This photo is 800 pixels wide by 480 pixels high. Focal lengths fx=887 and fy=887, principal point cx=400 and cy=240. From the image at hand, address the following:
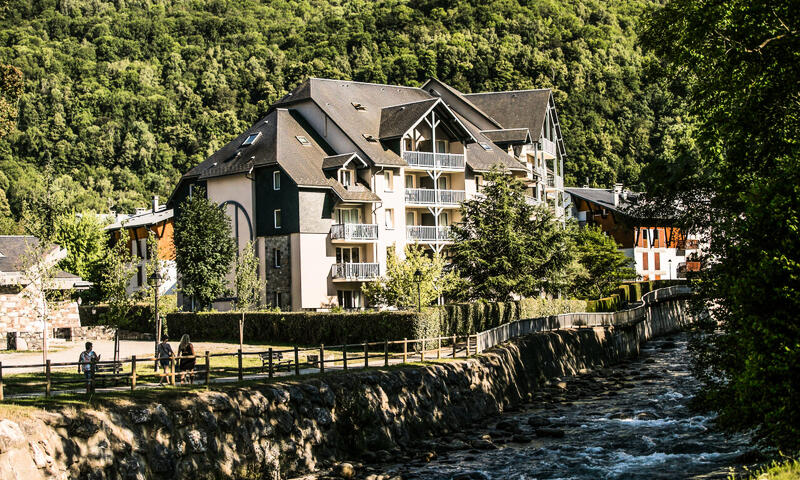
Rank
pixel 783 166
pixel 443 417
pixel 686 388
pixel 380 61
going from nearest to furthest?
1. pixel 783 166
2. pixel 443 417
3. pixel 686 388
4. pixel 380 61

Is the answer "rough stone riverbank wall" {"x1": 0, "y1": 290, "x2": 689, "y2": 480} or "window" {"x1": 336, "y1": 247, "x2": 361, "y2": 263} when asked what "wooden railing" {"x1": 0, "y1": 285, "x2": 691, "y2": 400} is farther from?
"window" {"x1": 336, "y1": 247, "x2": 361, "y2": 263}

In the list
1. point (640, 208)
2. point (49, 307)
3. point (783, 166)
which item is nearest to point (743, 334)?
point (783, 166)

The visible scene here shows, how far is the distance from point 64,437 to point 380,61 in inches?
3914

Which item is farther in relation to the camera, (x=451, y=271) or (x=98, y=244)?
(x=98, y=244)

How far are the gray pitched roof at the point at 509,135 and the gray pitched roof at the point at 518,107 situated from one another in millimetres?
3612

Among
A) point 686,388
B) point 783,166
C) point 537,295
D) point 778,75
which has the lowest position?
point 686,388

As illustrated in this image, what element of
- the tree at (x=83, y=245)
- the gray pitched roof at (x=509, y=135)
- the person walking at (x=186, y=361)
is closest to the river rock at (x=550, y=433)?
the person walking at (x=186, y=361)

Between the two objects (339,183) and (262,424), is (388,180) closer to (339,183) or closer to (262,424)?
(339,183)

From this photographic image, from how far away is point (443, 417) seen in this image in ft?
106

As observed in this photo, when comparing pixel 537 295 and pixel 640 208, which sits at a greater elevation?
pixel 640 208

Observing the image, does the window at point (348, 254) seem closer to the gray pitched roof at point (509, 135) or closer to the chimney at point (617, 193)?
the gray pitched roof at point (509, 135)

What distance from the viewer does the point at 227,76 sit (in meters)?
120

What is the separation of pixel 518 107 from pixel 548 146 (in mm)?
4336

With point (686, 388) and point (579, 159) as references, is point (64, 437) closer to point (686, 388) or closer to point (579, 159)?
point (686, 388)
